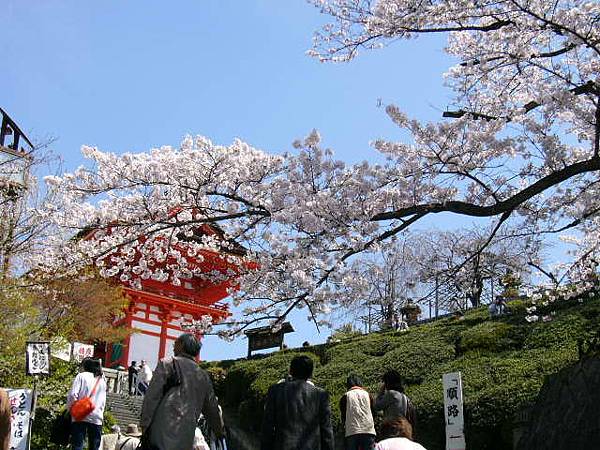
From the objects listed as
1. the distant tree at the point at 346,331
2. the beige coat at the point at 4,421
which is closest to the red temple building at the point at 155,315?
the distant tree at the point at 346,331

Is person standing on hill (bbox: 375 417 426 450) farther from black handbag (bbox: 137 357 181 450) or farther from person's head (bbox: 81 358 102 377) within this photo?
person's head (bbox: 81 358 102 377)

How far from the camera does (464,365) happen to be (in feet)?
51.0

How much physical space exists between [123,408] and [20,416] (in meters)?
6.77

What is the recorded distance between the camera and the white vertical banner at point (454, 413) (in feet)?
30.7

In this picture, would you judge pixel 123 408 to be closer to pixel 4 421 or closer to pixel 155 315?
pixel 155 315

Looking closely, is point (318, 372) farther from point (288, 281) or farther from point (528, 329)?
point (288, 281)

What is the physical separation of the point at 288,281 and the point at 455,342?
11157 mm

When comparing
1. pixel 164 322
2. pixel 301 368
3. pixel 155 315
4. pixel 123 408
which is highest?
pixel 155 315

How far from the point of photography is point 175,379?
468 cm

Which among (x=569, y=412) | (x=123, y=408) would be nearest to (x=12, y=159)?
(x=123, y=408)

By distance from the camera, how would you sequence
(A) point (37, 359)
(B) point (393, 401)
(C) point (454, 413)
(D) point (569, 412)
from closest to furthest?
1. (B) point (393, 401)
2. (D) point (569, 412)
3. (C) point (454, 413)
4. (A) point (37, 359)

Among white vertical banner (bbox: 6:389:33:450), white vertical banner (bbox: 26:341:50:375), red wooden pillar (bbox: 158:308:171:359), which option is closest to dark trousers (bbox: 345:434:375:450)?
white vertical banner (bbox: 6:389:33:450)

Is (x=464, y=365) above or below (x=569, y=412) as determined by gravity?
above

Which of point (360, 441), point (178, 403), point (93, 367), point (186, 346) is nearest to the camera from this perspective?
point (178, 403)
